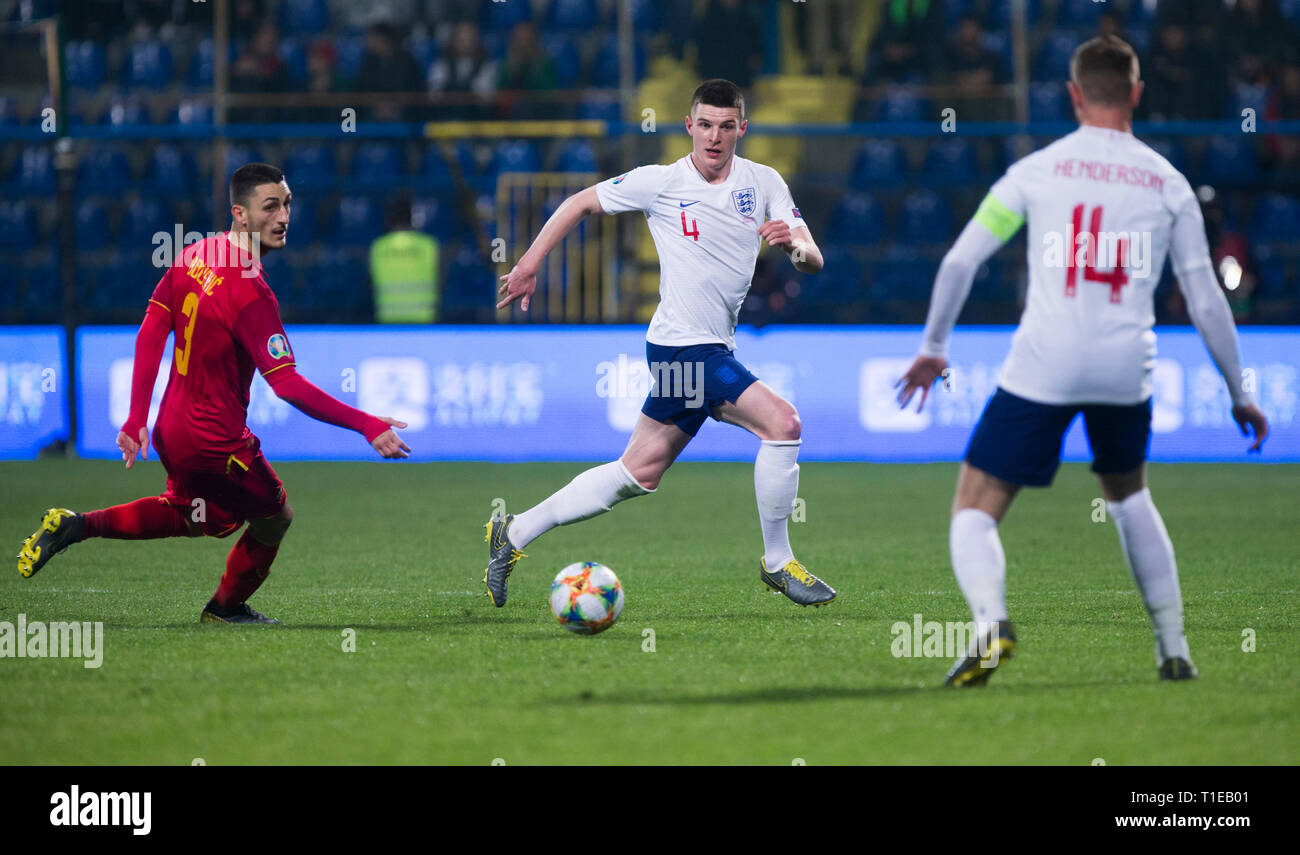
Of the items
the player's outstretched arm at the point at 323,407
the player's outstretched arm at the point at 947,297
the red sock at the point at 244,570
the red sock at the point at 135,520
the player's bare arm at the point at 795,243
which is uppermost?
the player's bare arm at the point at 795,243

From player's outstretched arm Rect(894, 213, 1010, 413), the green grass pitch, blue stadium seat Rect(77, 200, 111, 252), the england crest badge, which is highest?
blue stadium seat Rect(77, 200, 111, 252)

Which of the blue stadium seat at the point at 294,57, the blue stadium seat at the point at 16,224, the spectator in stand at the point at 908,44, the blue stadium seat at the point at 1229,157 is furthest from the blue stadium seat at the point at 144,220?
the blue stadium seat at the point at 1229,157

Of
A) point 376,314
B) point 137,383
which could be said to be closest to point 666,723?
point 137,383

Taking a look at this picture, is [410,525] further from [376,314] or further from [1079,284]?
[1079,284]

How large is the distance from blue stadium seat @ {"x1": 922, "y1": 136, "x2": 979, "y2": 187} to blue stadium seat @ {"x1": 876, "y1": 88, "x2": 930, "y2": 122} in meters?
0.84

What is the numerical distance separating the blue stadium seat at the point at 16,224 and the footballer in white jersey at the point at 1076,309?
1455cm

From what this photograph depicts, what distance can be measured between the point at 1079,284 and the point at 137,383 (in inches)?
145

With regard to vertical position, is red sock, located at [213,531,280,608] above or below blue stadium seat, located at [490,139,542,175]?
below

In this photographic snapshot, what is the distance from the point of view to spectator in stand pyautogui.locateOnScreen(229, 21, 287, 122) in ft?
56.6

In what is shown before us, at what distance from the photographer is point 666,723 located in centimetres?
453

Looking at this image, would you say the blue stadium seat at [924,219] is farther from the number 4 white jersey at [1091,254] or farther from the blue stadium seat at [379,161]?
the number 4 white jersey at [1091,254]

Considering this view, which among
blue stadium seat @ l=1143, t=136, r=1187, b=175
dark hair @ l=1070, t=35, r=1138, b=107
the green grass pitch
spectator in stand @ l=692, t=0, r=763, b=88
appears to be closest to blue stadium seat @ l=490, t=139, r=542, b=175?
spectator in stand @ l=692, t=0, r=763, b=88

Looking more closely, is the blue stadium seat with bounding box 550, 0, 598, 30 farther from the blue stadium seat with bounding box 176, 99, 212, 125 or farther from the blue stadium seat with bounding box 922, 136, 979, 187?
the blue stadium seat with bounding box 922, 136, 979, 187

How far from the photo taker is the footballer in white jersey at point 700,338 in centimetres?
680
